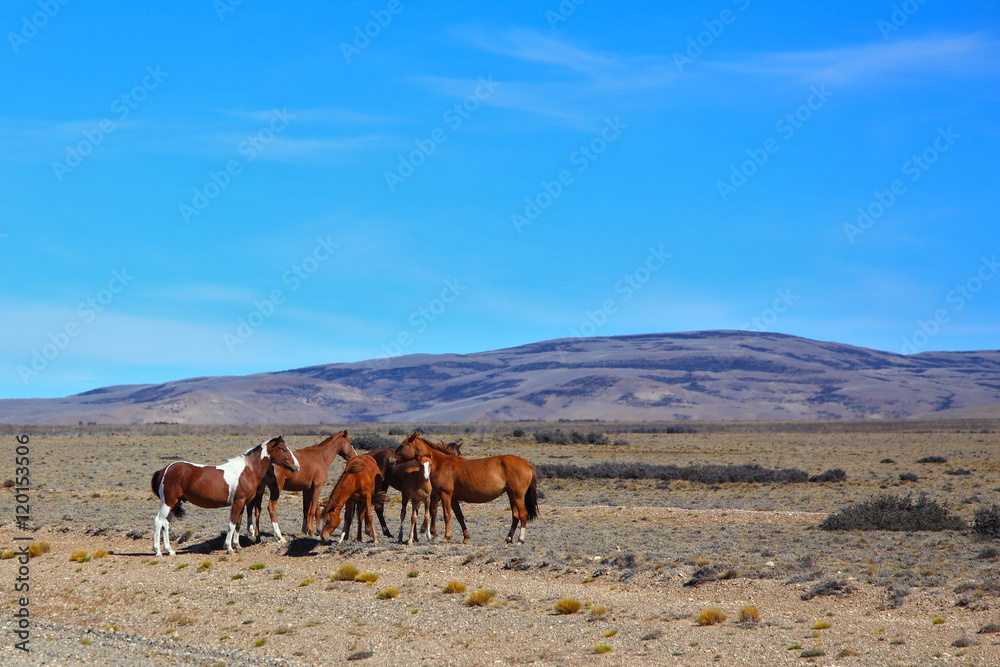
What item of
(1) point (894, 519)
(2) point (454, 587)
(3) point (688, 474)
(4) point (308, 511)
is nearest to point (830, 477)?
(3) point (688, 474)

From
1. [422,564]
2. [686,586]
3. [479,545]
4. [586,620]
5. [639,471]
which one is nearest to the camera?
[586,620]

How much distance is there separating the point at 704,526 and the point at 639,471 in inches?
681

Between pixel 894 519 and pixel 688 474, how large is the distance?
702 inches

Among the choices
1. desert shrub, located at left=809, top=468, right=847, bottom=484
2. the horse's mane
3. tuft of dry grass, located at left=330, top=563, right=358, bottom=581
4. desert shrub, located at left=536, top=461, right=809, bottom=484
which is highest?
the horse's mane

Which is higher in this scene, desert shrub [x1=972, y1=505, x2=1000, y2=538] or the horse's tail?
the horse's tail

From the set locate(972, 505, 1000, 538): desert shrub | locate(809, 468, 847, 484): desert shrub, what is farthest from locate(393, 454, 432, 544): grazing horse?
locate(809, 468, 847, 484): desert shrub

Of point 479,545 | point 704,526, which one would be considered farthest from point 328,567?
point 704,526

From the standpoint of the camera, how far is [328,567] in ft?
52.9

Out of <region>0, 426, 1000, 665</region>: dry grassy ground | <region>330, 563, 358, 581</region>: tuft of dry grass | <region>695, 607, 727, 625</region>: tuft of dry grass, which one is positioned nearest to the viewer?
<region>0, 426, 1000, 665</region>: dry grassy ground

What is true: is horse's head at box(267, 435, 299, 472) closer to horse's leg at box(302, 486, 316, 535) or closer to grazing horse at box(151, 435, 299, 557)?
grazing horse at box(151, 435, 299, 557)

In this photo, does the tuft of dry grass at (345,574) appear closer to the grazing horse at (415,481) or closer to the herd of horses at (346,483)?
the herd of horses at (346,483)

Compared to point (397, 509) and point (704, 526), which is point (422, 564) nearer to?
point (704, 526)

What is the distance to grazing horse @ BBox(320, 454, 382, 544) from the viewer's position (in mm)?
17109

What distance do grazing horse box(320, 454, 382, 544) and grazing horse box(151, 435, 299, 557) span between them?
879 mm
